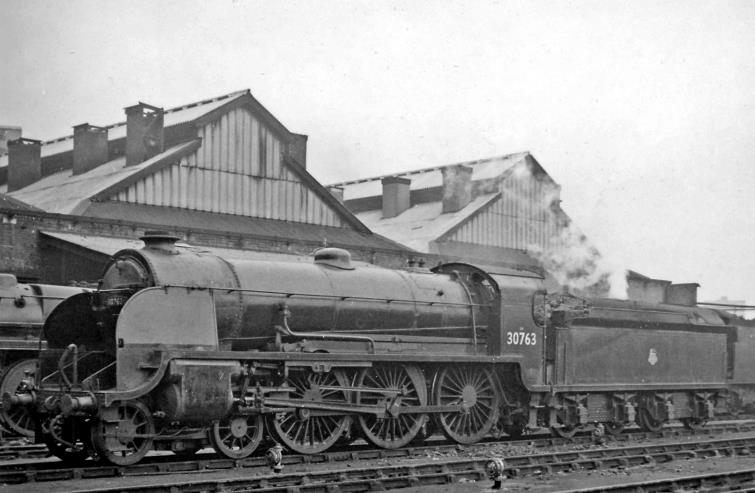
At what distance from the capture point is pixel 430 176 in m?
49.9

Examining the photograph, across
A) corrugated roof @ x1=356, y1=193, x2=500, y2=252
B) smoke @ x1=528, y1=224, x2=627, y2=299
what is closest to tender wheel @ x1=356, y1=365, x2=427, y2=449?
smoke @ x1=528, y1=224, x2=627, y2=299

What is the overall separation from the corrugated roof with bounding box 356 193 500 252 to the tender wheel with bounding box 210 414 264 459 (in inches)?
1025

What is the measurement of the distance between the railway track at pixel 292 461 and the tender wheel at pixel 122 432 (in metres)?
0.17

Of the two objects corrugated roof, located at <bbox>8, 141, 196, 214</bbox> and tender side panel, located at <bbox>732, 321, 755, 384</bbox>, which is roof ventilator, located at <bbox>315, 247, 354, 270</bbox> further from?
corrugated roof, located at <bbox>8, 141, 196, 214</bbox>

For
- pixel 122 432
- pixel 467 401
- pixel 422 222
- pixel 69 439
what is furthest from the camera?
pixel 422 222

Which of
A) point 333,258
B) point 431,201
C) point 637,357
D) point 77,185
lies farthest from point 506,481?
point 431,201

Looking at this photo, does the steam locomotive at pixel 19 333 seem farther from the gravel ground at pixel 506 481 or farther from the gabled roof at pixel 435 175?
the gabled roof at pixel 435 175

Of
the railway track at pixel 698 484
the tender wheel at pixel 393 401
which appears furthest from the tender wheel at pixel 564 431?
the railway track at pixel 698 484

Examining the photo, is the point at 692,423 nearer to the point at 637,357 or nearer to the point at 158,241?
the point at 637,357

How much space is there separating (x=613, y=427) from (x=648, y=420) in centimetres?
107

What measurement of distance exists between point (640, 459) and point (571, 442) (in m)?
2.94

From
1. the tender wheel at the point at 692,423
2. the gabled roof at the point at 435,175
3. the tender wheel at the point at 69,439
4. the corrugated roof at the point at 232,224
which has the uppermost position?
the gabled roof at the point at 435,175

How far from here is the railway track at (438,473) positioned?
11.0m

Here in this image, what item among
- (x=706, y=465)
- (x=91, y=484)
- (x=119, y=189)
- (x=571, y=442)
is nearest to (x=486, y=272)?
(x=571, y=442)
